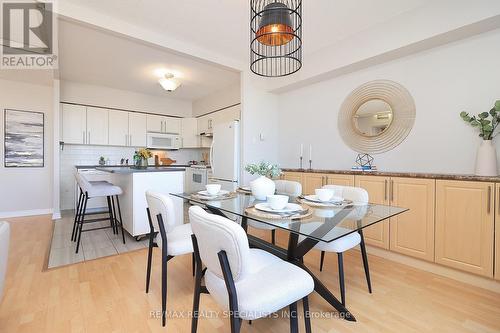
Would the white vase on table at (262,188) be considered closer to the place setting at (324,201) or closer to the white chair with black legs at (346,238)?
the place setting at (324,201)

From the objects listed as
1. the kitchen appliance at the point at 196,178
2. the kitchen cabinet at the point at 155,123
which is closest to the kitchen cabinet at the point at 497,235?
the kitchen appliance at the point at 196,178

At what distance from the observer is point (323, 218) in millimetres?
1368

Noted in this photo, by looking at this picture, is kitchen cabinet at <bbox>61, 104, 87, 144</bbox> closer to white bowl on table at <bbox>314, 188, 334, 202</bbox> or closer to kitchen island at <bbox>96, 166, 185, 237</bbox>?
kitchen island at <bbox>96, 166, 185, 237</bbox>

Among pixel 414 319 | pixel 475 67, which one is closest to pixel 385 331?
pixel 414 319

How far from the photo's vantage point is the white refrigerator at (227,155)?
3.86 m

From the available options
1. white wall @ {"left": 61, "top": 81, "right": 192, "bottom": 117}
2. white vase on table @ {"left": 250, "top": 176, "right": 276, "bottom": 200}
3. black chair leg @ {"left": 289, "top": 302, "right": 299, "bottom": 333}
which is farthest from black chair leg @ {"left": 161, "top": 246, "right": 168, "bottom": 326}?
white wall @ {"left": 61, "top": 81, "right": 192, "bottom": 117}

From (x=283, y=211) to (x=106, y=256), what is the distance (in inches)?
84.2

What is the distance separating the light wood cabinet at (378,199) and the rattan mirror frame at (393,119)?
53 centimetres

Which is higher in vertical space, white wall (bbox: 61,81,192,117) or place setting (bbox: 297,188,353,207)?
white wall (bbox: 61,81,192,117)

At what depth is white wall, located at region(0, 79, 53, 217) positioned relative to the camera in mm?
4062

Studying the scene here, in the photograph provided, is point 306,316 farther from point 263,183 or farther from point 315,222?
point 263,183

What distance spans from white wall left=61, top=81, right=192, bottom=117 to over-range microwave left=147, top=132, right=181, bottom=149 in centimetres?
57

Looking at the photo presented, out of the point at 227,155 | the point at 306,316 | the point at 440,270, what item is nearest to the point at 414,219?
the point at 440,270

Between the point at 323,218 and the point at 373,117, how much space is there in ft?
7.03
